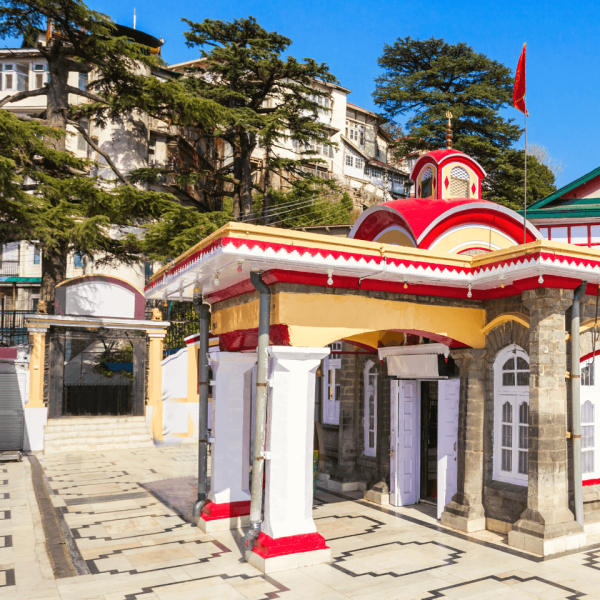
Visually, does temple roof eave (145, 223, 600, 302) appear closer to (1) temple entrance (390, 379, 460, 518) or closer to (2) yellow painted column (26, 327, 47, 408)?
(1) temple entrance (390, 379, 460, 518)

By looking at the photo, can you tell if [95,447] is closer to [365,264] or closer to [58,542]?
[58,542]

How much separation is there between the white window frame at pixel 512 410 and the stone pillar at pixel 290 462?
3060 millimetres

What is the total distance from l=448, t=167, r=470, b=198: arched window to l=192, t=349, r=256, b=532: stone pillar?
6.44 m

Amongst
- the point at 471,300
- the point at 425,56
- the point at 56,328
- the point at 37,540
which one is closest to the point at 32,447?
the point at 56,328

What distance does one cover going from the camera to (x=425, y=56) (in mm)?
36312

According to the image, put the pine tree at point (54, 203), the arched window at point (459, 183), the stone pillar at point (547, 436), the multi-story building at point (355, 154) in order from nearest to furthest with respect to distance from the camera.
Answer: the stone pillar at point (547, 436) < the arched window at point (459, 183) < the pine tree at point (54, 203) < the multi-story building at point (355, 154)

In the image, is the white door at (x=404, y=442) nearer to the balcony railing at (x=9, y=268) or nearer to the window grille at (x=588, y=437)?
the window grille at (x=588, y=437)

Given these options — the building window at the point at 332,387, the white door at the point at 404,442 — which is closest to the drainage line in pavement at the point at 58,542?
the white door at the point at 404,442

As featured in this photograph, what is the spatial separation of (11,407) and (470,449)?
555 inches

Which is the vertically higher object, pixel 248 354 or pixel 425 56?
pixel 425 56

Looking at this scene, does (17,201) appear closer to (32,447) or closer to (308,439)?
(32,447)

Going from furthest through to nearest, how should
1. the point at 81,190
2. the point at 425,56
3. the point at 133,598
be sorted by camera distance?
the point at 425,56
the point at 81,190
the point at 133,598

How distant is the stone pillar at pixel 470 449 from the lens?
9070 millimetres

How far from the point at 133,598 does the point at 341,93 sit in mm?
43498
